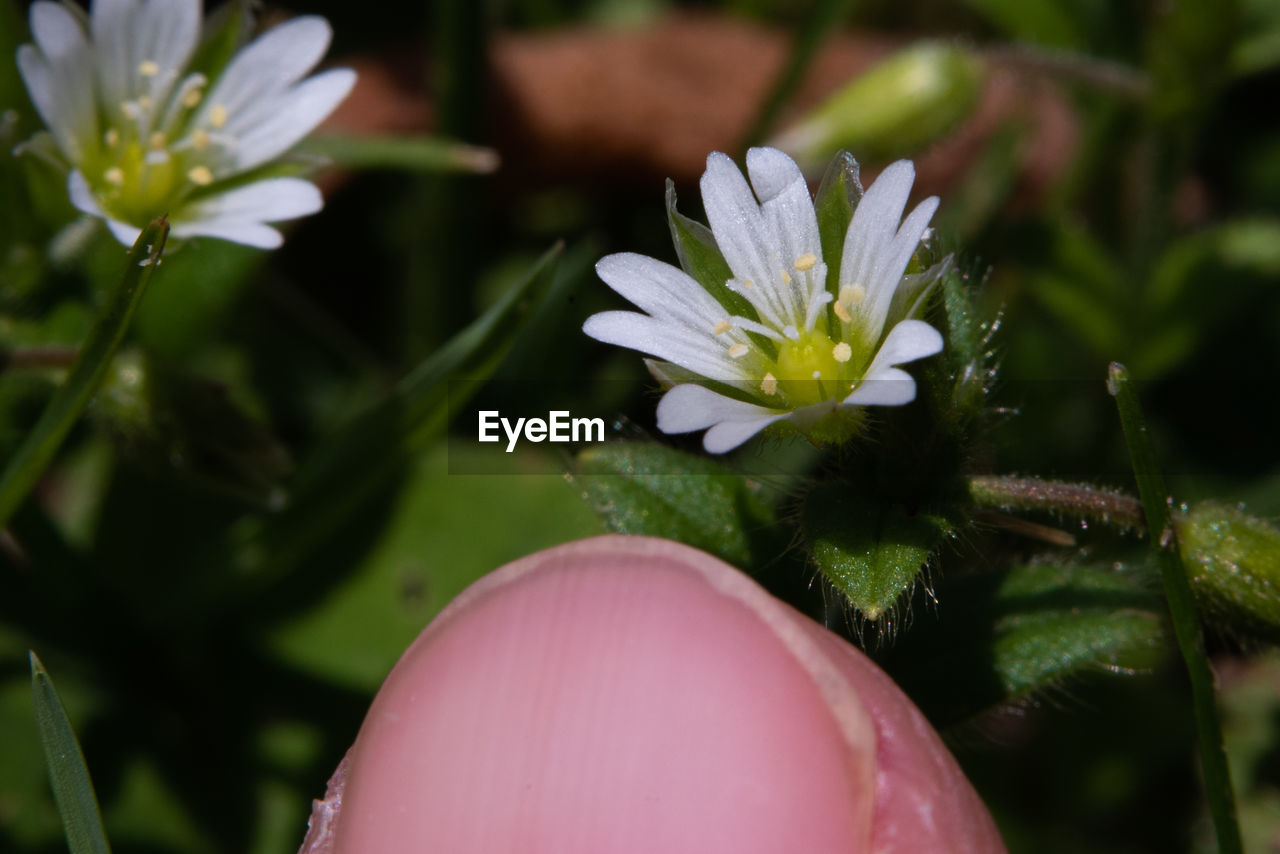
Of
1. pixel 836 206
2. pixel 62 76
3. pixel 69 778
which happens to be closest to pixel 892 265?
pixel 836 206

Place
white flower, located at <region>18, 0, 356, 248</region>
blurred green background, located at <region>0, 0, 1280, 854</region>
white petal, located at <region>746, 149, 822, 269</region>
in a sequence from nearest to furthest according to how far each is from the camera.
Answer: white petal, located at <region>746, 149, 822, 269</region> < white flower, located at <region>18, 0, 356, 248</region> < blurred green background, located at <region>0, 0, 1280, 854</region>

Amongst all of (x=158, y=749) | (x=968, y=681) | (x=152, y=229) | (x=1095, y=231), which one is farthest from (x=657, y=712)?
(x=1095, y=231)

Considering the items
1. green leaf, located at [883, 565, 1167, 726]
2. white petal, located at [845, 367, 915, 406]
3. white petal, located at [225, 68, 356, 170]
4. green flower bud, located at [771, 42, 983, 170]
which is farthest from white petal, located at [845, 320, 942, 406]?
green flower bud, located at [771, 42, 983, 170]

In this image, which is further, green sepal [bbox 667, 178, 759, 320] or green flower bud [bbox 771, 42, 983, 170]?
green flower bud [bbox 771, 42, 983, 170]

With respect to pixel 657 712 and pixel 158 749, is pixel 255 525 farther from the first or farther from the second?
pixel 657 712

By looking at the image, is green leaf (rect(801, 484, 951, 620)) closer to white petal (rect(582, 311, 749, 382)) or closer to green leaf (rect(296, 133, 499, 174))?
white petal (rect(582, 311, 749, 382))

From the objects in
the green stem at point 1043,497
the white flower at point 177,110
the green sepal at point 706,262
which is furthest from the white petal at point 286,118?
the green stem at point 1043,497
